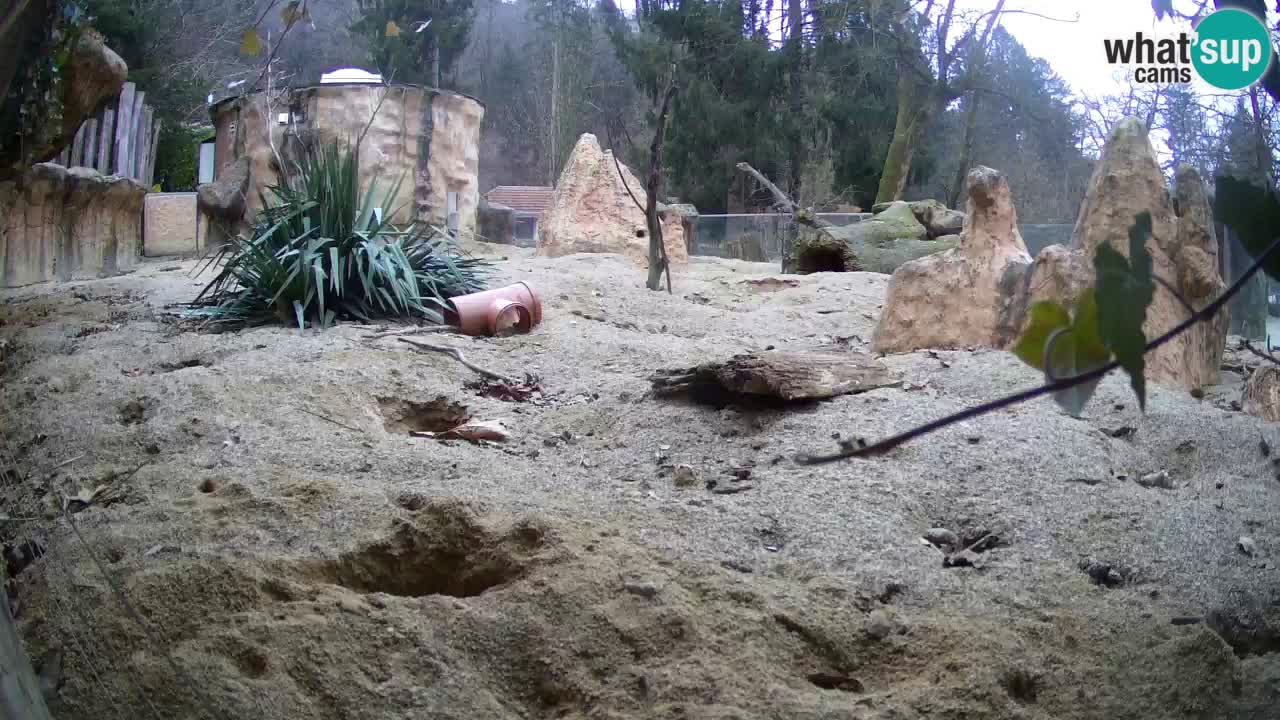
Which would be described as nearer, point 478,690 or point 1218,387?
point 478,690

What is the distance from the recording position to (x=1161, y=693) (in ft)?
5.46

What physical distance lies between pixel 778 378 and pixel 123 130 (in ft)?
26.0

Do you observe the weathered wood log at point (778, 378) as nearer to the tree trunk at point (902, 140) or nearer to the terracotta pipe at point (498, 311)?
the terracotta pipe at point (498, 311)

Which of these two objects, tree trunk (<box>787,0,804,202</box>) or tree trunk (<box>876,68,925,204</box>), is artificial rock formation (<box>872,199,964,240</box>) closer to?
tree trunk (<box>876,68,925,204</box>)

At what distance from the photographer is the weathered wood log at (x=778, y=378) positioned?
127 inches

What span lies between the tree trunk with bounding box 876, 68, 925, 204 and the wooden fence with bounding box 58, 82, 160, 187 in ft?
21.8

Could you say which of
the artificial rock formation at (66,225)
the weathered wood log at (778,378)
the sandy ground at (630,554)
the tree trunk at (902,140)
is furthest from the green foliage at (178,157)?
the weathered wood log at (778,378)

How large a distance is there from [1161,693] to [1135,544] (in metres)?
0.69

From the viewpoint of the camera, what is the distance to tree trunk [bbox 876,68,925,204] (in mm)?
9547

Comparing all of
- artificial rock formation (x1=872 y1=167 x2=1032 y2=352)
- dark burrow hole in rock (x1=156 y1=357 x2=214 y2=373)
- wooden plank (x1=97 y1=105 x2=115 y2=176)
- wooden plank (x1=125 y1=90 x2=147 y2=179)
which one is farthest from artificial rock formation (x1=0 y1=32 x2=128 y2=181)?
artificial rock formation (x1=872 y1=167 x2=1032 y2=352)

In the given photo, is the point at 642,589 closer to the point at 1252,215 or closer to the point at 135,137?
the point at 1252,215

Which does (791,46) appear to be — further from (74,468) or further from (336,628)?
(336,628)

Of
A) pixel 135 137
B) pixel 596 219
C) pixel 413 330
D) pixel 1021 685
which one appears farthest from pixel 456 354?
pixel 135 137

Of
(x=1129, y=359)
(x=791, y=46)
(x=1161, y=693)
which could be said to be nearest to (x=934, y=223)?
(x=791, y=46)
